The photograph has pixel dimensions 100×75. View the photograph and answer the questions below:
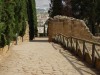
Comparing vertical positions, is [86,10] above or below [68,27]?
above

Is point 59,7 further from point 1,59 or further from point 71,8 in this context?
point 1,59

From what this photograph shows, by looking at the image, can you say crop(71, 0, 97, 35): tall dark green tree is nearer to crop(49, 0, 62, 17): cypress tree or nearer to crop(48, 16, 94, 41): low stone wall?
crop(49, 0, 62, 17): cypress tree

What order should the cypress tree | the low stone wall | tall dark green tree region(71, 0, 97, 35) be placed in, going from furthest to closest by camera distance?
the cypress tree < tall dark green tree region(71, 0, 97, 35) < the low stone wall

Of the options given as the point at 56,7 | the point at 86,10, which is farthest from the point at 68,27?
the point at 56,7

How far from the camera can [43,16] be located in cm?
9269

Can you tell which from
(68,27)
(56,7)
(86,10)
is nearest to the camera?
(68,27)

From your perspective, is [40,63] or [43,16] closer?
[40,63]

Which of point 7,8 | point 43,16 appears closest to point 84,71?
point 7,8

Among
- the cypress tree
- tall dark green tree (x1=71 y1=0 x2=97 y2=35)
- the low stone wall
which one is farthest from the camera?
the cypress tree

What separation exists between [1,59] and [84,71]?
11.8 ft

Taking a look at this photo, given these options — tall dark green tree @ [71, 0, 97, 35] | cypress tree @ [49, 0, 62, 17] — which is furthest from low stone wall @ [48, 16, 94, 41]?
cypress tree @ [49, 0, 62, 17]

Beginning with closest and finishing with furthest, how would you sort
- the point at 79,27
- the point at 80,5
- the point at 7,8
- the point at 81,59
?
the point at 7,8, the point at 81,59, the point at 79,27, the point at 80,5

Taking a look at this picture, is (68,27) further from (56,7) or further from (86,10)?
(56,7)

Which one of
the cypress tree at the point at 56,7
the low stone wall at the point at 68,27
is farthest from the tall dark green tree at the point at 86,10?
the low stone wall at the point at 68,27
